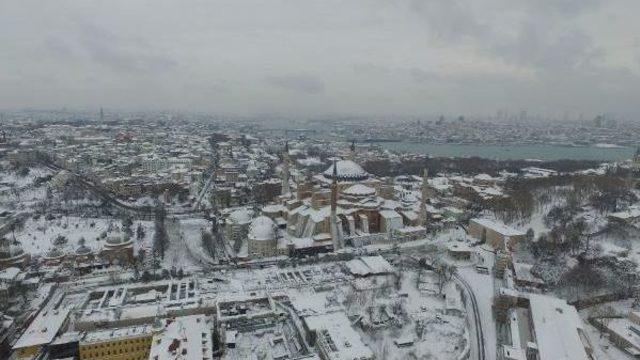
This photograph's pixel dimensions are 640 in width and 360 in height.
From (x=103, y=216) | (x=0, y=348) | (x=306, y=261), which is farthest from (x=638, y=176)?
(x=0, y=348)

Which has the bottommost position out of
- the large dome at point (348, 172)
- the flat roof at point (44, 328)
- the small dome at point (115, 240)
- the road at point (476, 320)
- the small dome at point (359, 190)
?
the road at point (476, 320)

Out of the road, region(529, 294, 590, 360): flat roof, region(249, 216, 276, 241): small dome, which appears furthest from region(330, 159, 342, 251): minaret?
region(529, 294, 590, 360): flat roof

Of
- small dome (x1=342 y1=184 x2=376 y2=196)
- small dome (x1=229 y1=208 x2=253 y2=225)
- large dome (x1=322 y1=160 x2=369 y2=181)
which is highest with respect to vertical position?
large dome (x1=322 y1=160 x2=369 y2=181)

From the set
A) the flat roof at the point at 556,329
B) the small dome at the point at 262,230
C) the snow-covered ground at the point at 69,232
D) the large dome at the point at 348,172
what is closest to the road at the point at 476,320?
the flat roof at the point at 556,329

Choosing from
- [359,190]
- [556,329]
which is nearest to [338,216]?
[359,190]

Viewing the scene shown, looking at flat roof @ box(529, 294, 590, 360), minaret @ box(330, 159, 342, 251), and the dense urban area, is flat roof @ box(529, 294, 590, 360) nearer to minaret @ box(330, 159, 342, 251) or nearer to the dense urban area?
the dense urban area

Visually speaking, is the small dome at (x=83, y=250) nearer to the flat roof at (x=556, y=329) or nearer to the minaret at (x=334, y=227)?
the minaret at (x=334, y=227)
